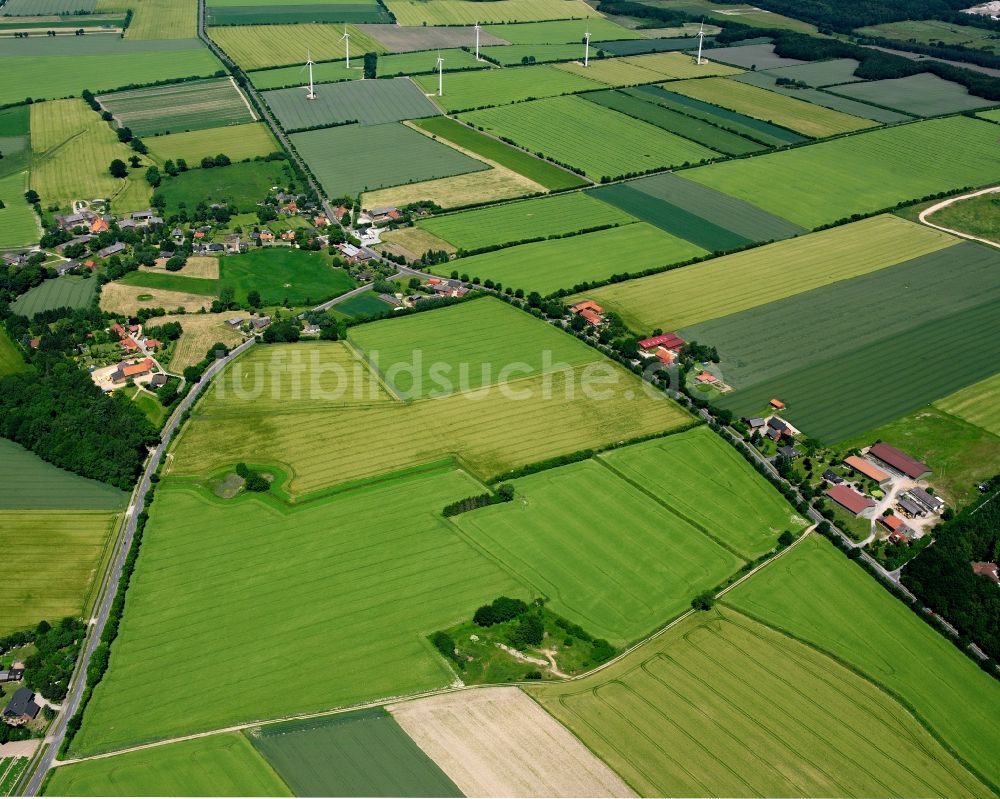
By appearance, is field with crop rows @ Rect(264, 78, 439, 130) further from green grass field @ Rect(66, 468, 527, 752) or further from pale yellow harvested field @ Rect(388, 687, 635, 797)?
pale yellow harvested field @ Rect(388, 687, 635, 797)

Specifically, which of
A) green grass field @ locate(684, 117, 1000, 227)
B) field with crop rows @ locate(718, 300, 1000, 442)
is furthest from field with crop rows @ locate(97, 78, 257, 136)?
field with crop rows @ locate(718, 300, 1000, 442)

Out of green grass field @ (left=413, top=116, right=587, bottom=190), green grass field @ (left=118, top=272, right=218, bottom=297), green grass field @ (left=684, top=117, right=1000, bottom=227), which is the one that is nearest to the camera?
green grass field @ (left=118, top=272, right=218, bottom=297)

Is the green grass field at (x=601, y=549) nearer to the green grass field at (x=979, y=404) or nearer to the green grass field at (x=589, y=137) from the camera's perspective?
the green grass field at (x=979, y=404)

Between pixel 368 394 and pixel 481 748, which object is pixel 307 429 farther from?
pixel 481 748

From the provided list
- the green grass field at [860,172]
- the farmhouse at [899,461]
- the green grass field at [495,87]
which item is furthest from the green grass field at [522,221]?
the farmhouse at [899,461]

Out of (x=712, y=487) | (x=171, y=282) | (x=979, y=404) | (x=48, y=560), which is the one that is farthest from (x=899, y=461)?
(x=171, y=282)

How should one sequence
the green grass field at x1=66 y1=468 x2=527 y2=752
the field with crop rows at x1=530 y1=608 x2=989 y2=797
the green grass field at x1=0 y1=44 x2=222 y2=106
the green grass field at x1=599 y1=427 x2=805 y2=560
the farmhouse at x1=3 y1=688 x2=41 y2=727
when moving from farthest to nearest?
the green grass field at x1=0 y1=44 x2=222 y2=106 → the green grass field at x1=599 y1=427 x2=805 y2=560 → the green grass field at x1=66 y1=468 x2=527 y2=752 → the farmhouse at x1=3 y1=688 x2=41 y2=727 → the field with crop rows at x1=530 y1=608 x2=989 y2=797

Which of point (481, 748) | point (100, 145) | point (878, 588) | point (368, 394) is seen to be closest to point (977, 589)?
point (878, 588)

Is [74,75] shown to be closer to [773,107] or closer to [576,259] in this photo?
[576,259]
